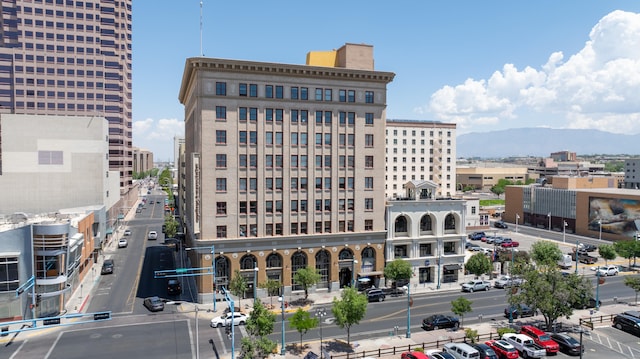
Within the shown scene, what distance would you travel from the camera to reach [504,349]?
4300cm

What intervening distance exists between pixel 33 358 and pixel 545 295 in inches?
1964

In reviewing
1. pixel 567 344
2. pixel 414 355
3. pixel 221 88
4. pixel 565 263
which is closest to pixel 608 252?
pixel 565 263

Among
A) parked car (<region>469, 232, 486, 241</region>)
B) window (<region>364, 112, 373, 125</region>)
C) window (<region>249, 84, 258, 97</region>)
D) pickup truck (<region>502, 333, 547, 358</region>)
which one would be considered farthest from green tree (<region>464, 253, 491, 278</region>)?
parked car (<region>469, 232, 486, 241</region>)

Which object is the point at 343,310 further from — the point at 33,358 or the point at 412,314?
the point at 33,358

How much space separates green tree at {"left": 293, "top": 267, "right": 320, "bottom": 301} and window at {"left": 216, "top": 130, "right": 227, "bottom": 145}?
19824mm

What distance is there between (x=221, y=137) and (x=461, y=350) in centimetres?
3853

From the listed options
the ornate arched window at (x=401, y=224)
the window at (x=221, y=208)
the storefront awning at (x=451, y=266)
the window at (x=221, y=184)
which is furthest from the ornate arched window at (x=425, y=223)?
the window at (x=221, y=184)

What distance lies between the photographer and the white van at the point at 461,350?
1608 inches

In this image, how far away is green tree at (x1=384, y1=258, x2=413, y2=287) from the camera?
64.5m

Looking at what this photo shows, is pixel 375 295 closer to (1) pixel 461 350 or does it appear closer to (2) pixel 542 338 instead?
(1) pixel 461 350

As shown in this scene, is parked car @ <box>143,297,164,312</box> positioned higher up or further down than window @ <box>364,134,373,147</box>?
further down

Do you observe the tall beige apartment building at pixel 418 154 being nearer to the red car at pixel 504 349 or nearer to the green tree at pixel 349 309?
the red car at pixel 504 349

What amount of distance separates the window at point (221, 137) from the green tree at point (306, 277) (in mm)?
19824

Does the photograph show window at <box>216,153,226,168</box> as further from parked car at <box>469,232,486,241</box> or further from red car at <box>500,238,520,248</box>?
parked car at <box>469,232,486,241</box>
